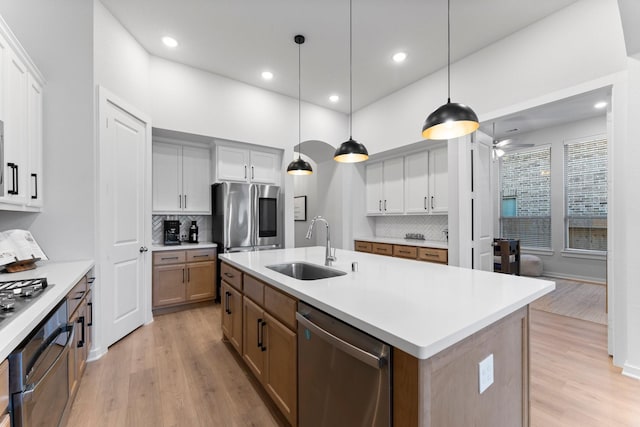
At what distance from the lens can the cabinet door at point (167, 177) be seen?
391cm

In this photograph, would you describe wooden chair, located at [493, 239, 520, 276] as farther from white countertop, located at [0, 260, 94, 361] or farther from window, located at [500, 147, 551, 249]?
white countertop, located at [0, 260, 94, 361]

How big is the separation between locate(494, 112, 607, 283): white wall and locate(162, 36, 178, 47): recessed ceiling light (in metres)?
6.79

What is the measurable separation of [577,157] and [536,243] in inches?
73.4

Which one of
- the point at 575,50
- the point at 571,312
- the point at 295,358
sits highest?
the point at 575,50

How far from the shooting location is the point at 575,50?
2.54m

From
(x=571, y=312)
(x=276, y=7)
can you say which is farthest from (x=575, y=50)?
(x=571, y=312)

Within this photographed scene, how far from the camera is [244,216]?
4074 mm

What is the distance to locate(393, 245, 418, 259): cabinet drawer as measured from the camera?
13.5 ft

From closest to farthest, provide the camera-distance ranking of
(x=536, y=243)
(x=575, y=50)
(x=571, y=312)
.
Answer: (x=575, y=50) < (x=571, y=312) < (x=536, y=243)

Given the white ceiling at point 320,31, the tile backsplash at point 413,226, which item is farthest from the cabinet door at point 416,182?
the white ceiling at point 320,31

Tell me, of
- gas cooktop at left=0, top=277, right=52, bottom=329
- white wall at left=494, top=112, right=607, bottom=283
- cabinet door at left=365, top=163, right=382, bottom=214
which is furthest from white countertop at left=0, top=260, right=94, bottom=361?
white wall at left=494, top=112, right=607, bottom=283

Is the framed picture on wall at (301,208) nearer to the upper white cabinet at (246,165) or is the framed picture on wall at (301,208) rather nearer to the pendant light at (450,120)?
the upper white cabinet at (246,165)

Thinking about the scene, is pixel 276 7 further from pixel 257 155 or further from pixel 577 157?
pixel 577 157

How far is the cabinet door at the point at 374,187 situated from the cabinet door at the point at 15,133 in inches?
178
